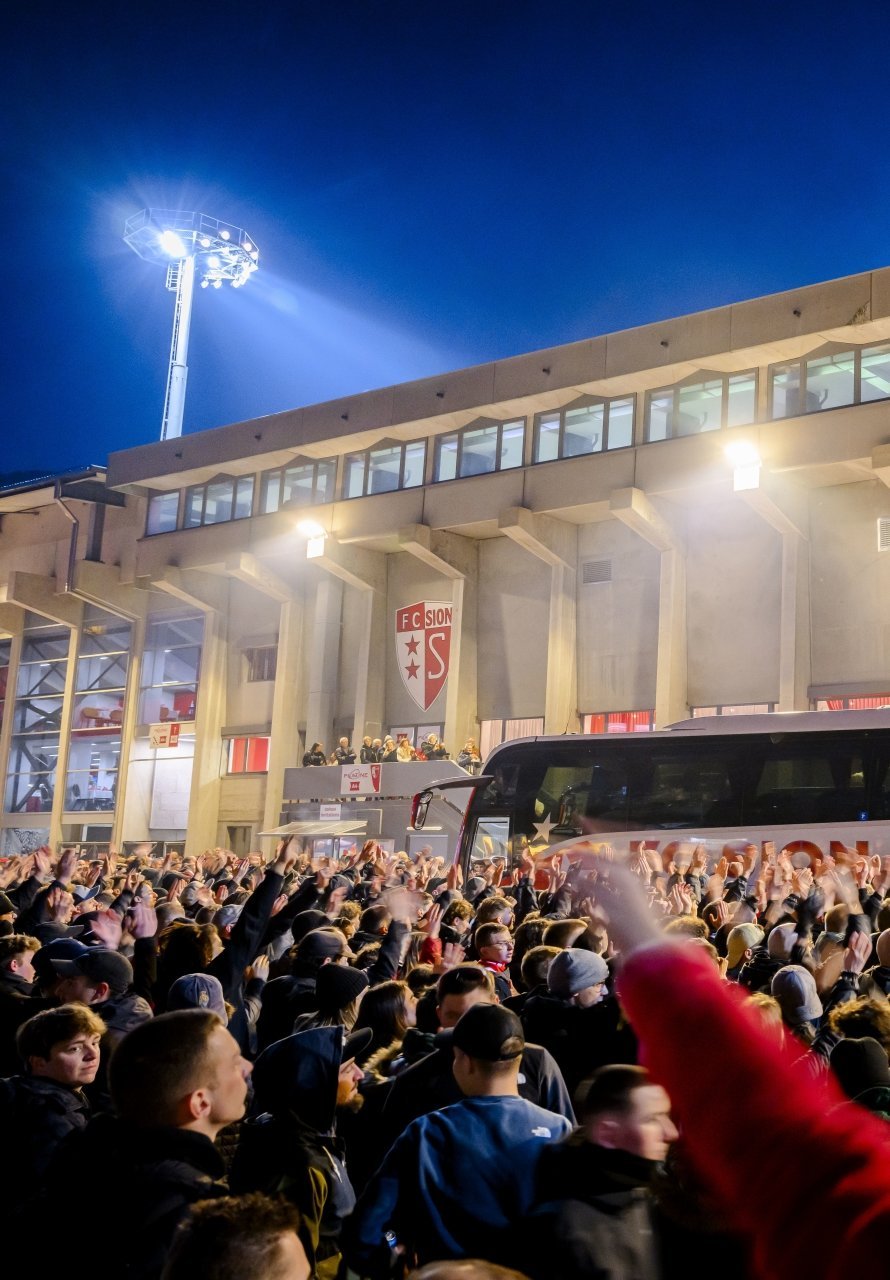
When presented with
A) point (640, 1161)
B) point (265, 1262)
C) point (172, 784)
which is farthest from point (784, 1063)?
point (172, 784)

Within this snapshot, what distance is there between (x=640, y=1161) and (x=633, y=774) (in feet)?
53.4

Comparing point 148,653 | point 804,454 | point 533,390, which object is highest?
point 533,390

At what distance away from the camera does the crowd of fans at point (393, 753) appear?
31703 millimetres

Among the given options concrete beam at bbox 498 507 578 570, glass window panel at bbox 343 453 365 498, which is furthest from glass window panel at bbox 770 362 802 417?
glass window panel at bbox 343 453 365 498

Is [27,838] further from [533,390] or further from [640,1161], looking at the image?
[640,1161]

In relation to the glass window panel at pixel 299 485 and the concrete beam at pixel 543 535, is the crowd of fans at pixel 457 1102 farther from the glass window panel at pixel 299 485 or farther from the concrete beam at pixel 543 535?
the glass window panel at pixel 299 485

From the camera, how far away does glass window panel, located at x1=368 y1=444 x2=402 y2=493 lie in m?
37.5

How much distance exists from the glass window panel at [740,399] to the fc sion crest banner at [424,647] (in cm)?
1033

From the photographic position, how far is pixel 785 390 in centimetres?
2977

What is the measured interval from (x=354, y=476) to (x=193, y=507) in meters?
7.31

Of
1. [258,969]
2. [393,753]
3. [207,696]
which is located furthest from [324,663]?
[258,969]

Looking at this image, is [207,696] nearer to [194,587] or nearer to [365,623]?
[194,587]

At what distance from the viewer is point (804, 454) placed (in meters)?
28.6

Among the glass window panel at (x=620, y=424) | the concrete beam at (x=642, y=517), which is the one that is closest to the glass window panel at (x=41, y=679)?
the glass window panel at (x=620, y=424)
